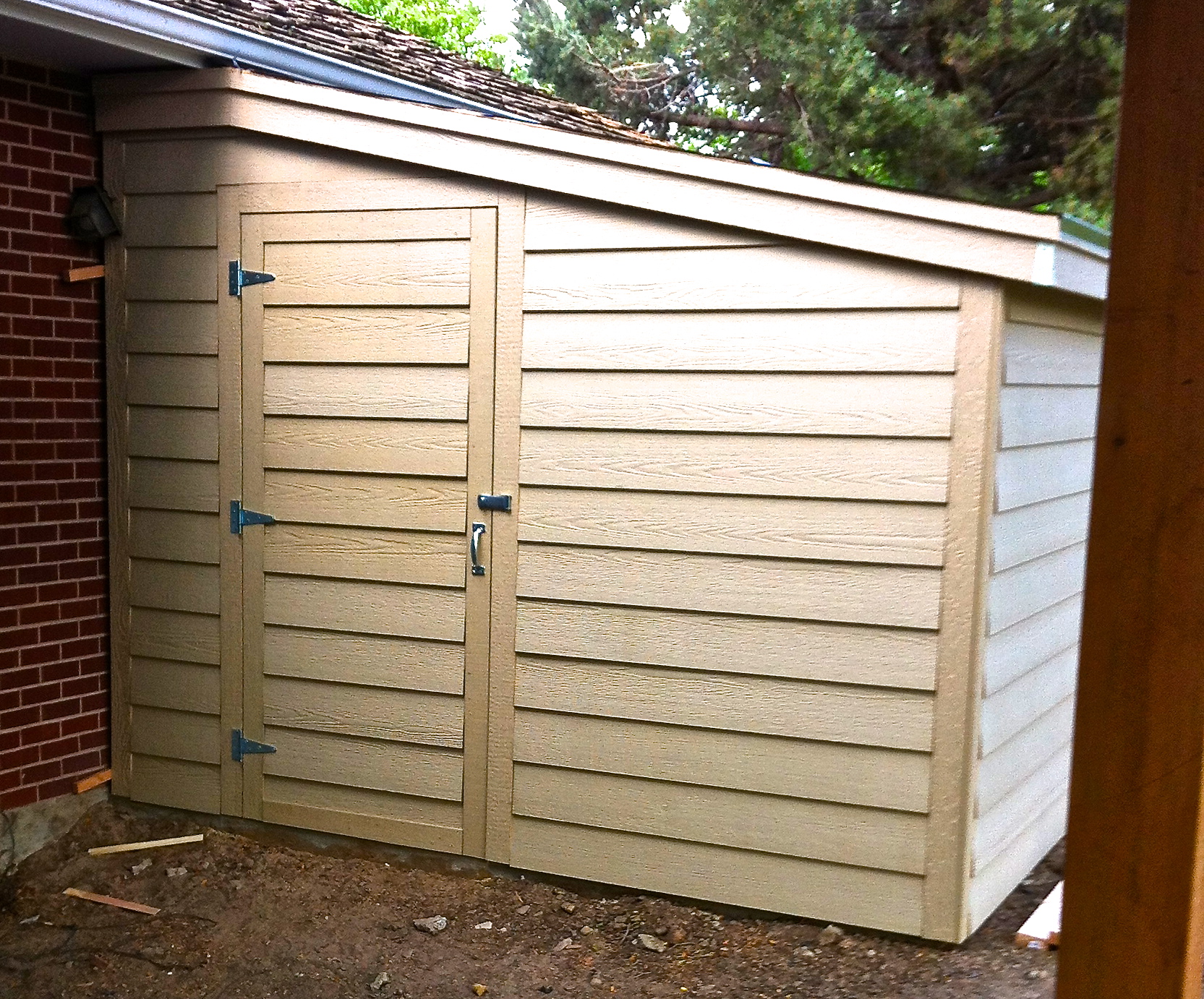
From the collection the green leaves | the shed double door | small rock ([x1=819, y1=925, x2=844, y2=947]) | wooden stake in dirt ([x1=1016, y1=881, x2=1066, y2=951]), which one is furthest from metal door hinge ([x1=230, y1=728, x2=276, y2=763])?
the green leaves

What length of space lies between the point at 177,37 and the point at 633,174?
181cm

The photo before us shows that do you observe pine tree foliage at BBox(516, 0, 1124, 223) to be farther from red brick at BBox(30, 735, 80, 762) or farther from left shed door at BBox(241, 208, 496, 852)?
red brick at BBox(30, 735, 80, 762)

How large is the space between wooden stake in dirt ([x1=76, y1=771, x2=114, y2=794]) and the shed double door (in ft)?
1.89

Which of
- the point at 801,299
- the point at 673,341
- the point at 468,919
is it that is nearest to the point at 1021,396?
the point at 801,299

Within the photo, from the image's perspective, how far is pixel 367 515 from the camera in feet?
14.6

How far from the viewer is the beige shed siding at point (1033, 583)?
12.5 feet

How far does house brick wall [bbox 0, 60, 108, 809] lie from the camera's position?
4.47 m

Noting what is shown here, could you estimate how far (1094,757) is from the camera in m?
1.79

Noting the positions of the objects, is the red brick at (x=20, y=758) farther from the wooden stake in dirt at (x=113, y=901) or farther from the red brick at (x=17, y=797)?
the wooden stake in dirt at (x=113, y=901)

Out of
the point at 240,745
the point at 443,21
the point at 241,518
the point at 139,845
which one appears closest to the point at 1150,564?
the point at 241,518

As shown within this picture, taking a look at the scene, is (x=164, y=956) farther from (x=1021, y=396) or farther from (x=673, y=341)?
(x=1021, y=396)

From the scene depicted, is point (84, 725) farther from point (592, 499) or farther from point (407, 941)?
point (592, 499)

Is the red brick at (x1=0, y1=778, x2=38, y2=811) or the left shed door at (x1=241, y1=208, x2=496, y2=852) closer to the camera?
the left shed door at (x1=241, y1=208, x2=496, y2=852)

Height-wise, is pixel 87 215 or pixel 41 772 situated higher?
pixel 87 215
